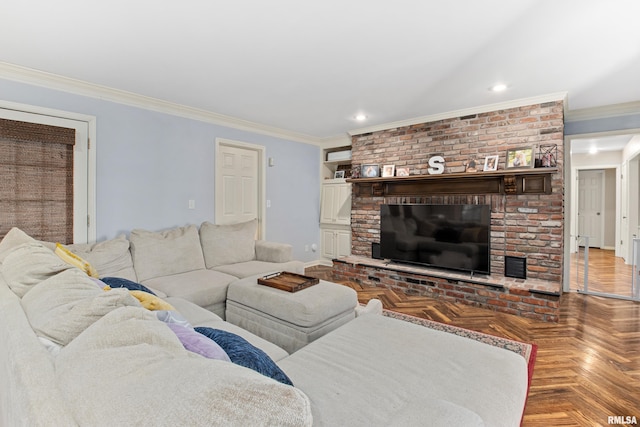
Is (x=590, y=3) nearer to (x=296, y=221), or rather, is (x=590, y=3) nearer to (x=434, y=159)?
(x=434, y=159)

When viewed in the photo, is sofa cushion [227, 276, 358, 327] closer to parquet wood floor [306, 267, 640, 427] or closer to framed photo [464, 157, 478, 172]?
parquet wood floor [306, 267, 640, 427]

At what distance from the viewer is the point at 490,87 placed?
311cm

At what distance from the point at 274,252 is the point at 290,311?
1.62 m

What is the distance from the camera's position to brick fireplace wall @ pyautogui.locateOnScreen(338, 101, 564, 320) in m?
3.38

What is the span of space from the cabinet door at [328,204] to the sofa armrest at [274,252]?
1.83 m

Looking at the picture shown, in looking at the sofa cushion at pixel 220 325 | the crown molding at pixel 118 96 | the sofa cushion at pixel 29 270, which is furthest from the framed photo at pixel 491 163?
the sofa cushion at pixel 29 270

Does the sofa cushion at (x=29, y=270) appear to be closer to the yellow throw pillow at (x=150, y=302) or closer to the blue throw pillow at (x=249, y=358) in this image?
the yellow throw pillow at (x=150, y=302)

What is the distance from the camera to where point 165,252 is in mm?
3182

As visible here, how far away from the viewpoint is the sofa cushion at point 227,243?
358cm

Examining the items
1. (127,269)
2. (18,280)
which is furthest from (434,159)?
(18,280)

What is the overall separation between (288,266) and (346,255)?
1942 mm

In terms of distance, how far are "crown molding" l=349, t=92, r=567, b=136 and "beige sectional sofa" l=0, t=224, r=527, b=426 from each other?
117 inches

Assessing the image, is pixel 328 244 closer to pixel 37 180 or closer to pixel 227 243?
pixel 227 243

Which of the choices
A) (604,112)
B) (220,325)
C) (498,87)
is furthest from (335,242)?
(604,112)
